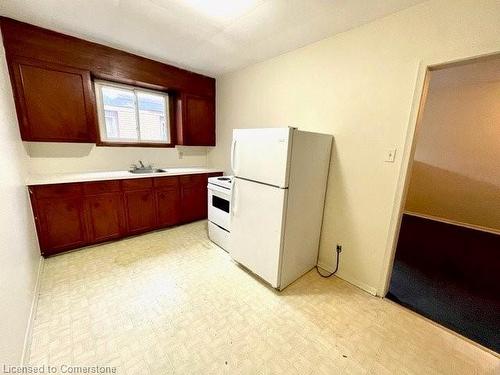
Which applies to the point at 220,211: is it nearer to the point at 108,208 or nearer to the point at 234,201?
the point at 234,201

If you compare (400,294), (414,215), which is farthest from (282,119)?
(414,215)

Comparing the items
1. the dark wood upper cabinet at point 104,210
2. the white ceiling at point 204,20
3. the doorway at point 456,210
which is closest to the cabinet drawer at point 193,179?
the dark wood upper cabinet at point 104,210

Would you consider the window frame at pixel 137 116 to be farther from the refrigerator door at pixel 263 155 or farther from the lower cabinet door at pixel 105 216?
the refrigerator door at pixel 263 155

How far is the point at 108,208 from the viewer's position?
2613 mm

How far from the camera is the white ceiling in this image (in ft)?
5.39

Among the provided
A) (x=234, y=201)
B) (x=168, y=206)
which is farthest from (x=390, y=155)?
(x=168, y=206)

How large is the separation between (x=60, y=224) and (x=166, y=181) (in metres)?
1.27

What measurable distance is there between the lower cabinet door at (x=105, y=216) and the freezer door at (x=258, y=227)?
1.59 m

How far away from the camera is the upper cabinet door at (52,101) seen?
2109mm

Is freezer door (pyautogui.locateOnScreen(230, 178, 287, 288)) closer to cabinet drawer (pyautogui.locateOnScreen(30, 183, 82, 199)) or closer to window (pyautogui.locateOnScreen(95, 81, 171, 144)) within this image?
cabinet drawer (pyautogui.locateOnScreen(30, 183, 82, 199))

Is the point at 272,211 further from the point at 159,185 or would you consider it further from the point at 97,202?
the point at 97,202

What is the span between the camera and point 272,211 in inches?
73.4

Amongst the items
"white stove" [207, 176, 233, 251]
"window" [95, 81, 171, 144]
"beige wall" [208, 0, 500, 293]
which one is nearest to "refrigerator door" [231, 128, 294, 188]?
"white stove" [207, 176, 233, 251]

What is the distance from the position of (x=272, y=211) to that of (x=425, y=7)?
6.34ft
